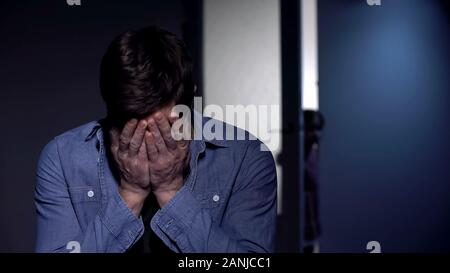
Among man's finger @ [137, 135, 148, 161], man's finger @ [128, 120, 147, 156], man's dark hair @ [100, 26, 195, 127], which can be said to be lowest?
man's finger @ [137, 135, 148, 161]

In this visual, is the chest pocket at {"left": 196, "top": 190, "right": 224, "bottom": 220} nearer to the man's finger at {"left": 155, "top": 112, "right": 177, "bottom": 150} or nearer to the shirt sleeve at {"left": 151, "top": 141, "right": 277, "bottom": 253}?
the shirt sleeve at {"left": 151, "top": 141, "right": 277, "bottom": 253}

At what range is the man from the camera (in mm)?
1017

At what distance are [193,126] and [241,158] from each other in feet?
0.41

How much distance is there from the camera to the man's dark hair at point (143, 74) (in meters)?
1.01

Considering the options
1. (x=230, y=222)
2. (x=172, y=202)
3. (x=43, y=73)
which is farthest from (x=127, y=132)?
(x=43, y=73)

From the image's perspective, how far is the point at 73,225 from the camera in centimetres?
104

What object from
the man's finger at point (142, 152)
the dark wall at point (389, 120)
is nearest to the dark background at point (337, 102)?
the dark wall at point (389, 120)

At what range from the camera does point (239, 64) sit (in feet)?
3.96

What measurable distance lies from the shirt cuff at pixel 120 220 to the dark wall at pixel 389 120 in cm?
46

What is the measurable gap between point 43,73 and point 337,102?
0.73 metres

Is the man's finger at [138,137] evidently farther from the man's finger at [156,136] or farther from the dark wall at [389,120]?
the dark wall at [389,120]

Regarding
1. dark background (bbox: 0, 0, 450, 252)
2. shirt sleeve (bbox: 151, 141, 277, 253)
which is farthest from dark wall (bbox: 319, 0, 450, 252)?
shirt sleeve (bbox: 151, 141, 277, 253)

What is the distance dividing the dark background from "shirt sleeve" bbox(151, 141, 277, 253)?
0.58ft
